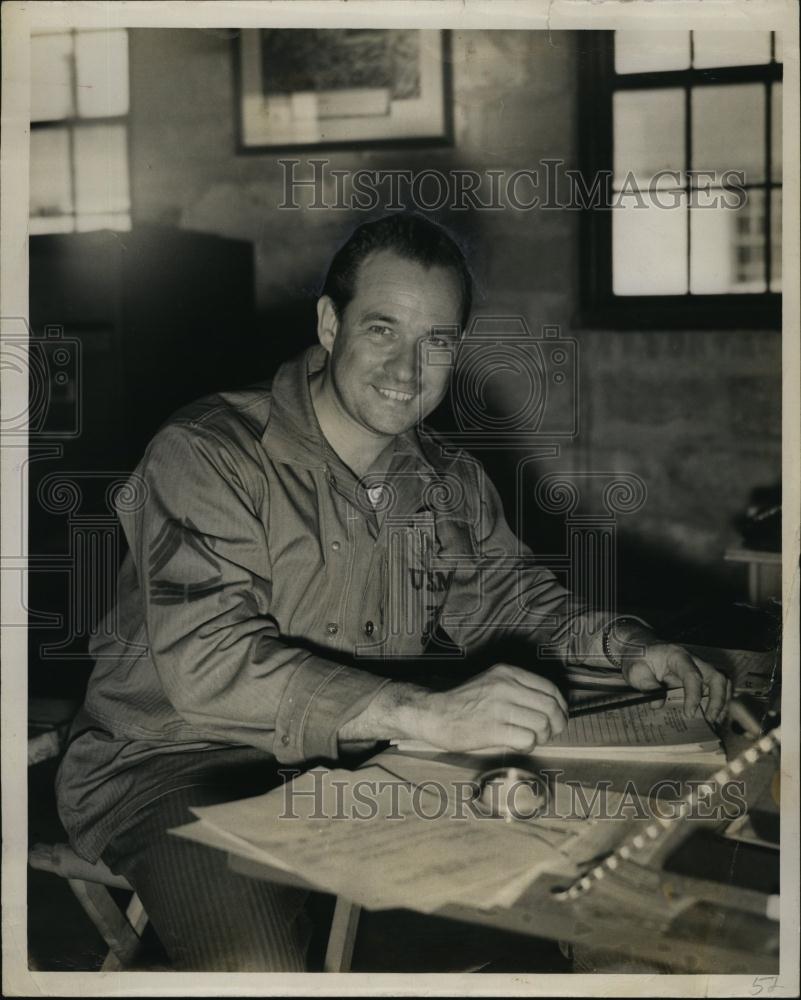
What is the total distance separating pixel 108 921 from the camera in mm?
1540

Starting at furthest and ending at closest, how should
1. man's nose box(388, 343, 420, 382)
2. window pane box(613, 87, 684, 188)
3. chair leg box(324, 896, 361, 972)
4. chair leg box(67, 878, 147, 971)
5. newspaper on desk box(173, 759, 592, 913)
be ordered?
window pane box(613, 87, 684, 188) → man's nose box(388, 343, 420, 382) → chair leg box(67, 878, 147, 971) → chair leg box(324, 896, 361, 972) → newspaper on desk box(173, 759, 592, 913)

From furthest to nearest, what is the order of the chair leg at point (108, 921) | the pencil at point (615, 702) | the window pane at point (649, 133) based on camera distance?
the window pane at point (649, 133)
the chair leg at point (108, 921)
the pencil at point (615, 702)

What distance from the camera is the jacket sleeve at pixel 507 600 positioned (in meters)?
1.67

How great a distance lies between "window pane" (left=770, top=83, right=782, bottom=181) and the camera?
1.61 meters

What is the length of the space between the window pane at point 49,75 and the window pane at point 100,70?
0.07 ft

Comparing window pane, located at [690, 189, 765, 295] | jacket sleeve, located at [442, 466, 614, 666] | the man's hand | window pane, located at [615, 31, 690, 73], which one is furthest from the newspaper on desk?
window pane, located at [615, 31, 690, 73]

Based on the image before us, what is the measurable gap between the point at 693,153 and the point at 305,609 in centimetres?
106

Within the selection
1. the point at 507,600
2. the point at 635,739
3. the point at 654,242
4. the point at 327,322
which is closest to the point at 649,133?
the point at 654,242

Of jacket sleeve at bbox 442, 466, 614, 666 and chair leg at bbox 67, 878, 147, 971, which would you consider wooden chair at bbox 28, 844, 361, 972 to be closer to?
chair leg at bbox 67, 878, 147, 971

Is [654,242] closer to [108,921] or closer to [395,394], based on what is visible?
[395,394]

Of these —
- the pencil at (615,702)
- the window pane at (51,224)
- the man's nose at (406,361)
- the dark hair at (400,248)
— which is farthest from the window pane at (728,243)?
the window pane at (51,224)

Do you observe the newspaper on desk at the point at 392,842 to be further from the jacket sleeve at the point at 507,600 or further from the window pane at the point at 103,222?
the window pane at the point at 103,222

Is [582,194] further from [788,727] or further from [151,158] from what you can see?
[788,727]

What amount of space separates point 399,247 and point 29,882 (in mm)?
1163
